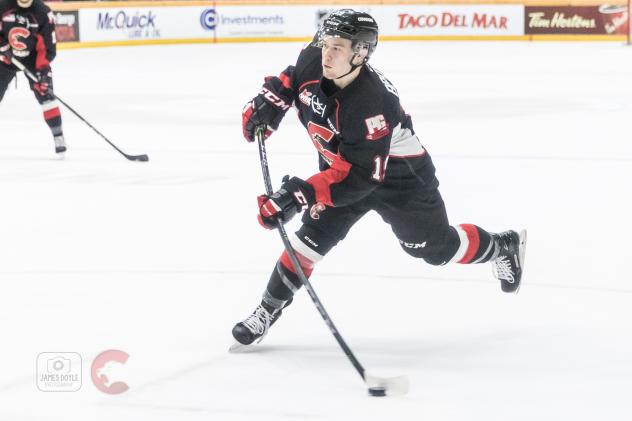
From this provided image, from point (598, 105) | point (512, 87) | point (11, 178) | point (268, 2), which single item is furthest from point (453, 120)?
point (268, 2)

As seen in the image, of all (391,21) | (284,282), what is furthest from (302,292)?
(391,21)

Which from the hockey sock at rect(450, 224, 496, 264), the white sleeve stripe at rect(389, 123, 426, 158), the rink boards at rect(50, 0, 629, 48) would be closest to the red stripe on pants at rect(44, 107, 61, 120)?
the hockey sock at rect(450, 224, 496, 264)

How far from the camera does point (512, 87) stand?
34.6 ft

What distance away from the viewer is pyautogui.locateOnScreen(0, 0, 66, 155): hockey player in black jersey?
6.44 m

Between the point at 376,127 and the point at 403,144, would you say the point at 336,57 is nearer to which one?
the point at 376,127

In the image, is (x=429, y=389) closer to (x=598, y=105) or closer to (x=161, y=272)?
(x=161, y=272)

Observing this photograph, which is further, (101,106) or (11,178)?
(101,106)

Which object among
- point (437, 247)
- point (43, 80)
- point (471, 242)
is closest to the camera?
point (437, 247)

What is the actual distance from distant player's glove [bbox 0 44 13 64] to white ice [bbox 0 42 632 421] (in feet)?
1.94

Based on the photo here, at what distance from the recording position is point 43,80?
6574mm

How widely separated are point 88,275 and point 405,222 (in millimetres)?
1304

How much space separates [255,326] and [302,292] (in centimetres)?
60

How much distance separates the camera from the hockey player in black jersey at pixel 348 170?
2.81m

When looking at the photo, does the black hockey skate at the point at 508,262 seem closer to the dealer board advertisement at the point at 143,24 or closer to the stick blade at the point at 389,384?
the stick blade at the point at 389,384
